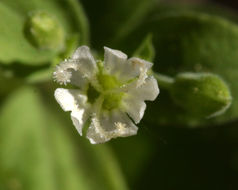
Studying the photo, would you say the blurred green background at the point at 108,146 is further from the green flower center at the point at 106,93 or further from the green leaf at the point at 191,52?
the green flower center at the point at 106,93

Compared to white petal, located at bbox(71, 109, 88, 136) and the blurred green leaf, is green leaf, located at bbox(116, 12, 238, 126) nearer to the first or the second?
white petal, located at bbox(71, 109, 88, 136)

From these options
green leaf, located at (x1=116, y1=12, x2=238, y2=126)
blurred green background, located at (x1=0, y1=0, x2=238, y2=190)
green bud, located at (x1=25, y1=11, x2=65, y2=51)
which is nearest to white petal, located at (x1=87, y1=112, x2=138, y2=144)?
green bud, located at (x1=25, y1=11, x2=65, y2=51)

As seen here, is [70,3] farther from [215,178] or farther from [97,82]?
[215,178]

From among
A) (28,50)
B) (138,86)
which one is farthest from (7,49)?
(138,86)

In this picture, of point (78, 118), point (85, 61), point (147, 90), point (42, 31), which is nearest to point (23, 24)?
point (42, 31)

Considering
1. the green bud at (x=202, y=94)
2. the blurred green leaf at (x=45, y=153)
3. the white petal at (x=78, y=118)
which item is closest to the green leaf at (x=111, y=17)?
the blurred green leaf at (x=45, y=153)
